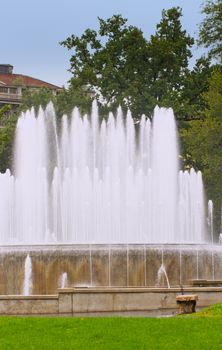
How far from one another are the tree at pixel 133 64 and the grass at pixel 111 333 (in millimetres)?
40906

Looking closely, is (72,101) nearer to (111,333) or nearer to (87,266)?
(87,266)

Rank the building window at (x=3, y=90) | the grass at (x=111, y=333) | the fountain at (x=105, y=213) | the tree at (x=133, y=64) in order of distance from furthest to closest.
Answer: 1. the building window at (x=3, y=90)
2. the tree at (x=133, y=64)
3. the fountain at (x=105, y=213)
4. the grass at (x=111, y=333)

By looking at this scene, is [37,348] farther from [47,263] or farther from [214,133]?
[214,133]

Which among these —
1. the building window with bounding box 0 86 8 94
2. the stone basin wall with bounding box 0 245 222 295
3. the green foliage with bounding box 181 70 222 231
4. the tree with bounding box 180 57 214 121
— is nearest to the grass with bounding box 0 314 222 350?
the stone basin wall with bounding box 0 245 222 295

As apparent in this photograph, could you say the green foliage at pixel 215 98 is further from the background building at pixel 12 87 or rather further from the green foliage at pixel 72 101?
the background building at pixel 12 87

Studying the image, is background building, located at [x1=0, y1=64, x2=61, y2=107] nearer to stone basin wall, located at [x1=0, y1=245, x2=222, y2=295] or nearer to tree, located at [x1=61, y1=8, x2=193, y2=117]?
tree, located at [x1=61, y1=8, x2=193, y2=117]

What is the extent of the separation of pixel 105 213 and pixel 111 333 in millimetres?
22395

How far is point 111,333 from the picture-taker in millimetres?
15031

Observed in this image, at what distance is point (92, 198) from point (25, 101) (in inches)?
1155

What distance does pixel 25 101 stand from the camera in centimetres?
6750

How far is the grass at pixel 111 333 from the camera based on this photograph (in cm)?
1412


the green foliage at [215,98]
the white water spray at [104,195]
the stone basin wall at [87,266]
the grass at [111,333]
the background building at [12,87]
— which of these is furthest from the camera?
the background building at [12,87]

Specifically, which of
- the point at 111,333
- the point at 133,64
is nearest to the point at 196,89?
the point at 133,64

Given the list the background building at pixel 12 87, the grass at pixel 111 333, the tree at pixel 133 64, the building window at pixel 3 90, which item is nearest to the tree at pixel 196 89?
the tree at pixel 133 64
